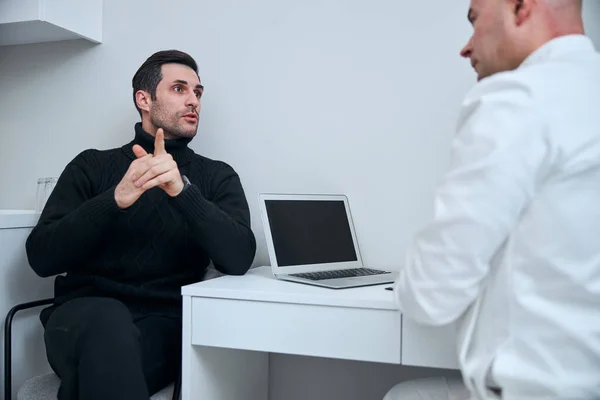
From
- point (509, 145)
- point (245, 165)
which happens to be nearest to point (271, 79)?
point (245, 165)

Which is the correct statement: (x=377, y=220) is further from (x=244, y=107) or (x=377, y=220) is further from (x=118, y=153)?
(x=118, y=153)

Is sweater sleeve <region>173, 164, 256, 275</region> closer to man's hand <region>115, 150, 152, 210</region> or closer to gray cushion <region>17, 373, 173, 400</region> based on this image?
man's hand <region>115, 150, 152, 210</region>

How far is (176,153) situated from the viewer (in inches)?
69.4

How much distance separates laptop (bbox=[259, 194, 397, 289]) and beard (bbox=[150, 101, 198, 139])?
13.1 inches

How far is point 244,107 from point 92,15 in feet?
2.26

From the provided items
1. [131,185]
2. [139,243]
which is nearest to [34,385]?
[139,243]

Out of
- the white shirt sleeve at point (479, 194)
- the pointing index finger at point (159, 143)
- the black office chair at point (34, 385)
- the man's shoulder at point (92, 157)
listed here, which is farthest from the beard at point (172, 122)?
the white shirt sleeve at point (479, 194)

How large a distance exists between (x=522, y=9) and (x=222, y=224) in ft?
2.84

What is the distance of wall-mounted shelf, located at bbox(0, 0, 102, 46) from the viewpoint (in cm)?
188

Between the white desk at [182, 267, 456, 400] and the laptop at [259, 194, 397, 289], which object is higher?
the laptop at [259, 194, 397, 289]

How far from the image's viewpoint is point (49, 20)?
6.18 feet

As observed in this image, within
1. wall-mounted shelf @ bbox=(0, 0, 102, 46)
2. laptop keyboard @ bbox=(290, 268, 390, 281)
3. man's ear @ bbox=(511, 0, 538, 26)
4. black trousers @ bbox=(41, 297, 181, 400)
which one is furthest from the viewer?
wall-mounted shelf @ bbox=(0, 0, 102, 46)

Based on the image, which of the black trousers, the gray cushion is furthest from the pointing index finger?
the gray cushion

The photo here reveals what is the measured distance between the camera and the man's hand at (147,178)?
1.40 meters
